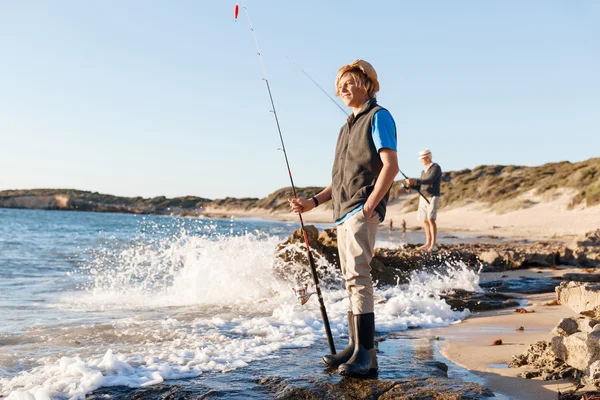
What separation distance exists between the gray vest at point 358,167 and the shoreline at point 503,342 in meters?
1.22

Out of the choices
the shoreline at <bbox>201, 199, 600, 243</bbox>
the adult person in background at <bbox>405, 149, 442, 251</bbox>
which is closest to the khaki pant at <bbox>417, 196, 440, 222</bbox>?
the adult person in background at <bbox>405, 149, 442, 251</bbox>

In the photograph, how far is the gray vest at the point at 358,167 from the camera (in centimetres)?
333

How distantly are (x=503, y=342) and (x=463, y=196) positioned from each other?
37117 millimetres

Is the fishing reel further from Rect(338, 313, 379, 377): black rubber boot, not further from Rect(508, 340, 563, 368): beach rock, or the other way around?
Rect(508, 340, 563, 368): beach rock

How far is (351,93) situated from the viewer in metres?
3.52

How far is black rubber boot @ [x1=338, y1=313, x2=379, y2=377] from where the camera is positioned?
3202 mm

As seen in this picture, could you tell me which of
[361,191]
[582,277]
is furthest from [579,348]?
[582,277]

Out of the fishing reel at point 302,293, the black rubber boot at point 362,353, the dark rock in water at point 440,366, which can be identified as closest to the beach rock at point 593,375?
the dark rock in water at point 440,366

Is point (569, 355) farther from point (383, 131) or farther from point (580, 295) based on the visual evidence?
point (383, 131)

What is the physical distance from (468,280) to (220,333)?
3.98m

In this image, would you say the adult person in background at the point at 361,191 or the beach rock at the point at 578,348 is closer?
the beach rock at the point at 578,348

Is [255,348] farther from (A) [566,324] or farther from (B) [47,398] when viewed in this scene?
(A) [566,324]

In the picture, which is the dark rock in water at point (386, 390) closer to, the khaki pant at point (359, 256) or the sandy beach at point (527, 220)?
the khaki pant at point (359, 256)

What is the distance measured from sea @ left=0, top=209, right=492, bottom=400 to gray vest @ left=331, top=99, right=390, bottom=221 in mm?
1068
